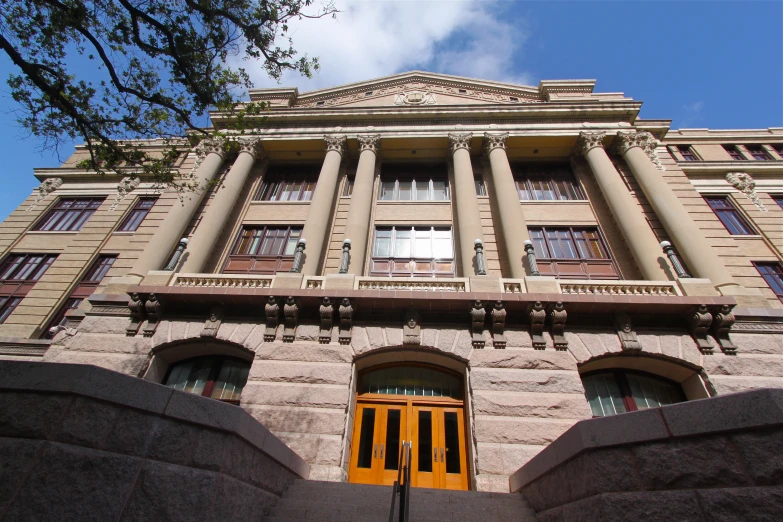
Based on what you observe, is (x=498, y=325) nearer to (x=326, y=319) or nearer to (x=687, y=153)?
(x=326, y=319)

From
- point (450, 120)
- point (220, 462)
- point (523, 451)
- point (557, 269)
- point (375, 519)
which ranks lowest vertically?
point (375, 519)

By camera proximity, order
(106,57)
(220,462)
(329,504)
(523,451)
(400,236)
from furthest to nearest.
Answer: (400,236) → (106,57) → (523,451) → (329,504) → (220,462)

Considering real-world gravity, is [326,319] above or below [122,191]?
below

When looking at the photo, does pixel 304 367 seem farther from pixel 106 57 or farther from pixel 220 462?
pixel 106 57

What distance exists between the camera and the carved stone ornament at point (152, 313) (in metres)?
10.8

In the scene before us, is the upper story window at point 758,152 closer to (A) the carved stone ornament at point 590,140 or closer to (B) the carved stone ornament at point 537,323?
(A) the carved stone ornament at point 590,140

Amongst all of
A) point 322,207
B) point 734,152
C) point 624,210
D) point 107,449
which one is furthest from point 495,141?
point 734,152

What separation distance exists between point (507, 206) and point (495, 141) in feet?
14.5

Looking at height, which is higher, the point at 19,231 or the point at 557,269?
the point at 19,231

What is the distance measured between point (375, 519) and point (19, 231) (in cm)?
2539

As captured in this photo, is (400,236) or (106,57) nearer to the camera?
(106,57)

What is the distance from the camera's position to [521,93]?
20.4 meters

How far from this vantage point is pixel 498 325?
10.0 meters

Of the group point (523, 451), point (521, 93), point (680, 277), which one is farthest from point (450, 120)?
point (523, 451)
